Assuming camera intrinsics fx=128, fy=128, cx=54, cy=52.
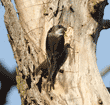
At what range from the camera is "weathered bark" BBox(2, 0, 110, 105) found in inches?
37.1

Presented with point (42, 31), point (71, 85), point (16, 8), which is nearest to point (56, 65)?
point (71, 85)

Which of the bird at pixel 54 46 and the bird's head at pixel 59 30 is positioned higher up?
the bird's head at pixel 59 30

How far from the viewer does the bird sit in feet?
3.18

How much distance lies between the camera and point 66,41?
108 cm

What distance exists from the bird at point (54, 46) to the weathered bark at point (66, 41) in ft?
0.16

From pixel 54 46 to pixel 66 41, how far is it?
0.14m

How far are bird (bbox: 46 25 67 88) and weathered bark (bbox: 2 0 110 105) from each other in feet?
0.16

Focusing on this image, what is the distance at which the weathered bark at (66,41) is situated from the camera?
37.1 inches

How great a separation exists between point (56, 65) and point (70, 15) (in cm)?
45

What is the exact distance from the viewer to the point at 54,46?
0.99 metres

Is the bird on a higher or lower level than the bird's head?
lower

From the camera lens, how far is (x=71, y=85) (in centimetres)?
95

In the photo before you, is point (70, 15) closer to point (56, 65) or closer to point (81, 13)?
point (81, 13)

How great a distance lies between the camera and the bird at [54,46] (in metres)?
0.97
